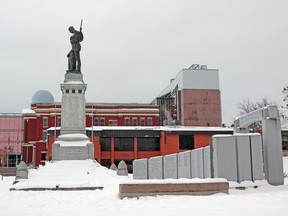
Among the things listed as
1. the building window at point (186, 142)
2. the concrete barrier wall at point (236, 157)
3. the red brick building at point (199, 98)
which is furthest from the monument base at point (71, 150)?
the red brick building at point (199, 98)

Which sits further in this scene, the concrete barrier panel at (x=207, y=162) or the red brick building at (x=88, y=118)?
the red brick building at (x=88, y=118)

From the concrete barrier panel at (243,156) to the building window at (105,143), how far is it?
36931mm

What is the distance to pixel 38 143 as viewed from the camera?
60.4 metres

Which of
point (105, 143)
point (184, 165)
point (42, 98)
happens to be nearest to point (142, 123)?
point (105, 143)

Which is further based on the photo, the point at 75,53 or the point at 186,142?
the point at 186,142

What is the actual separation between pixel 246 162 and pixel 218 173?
1304 mm

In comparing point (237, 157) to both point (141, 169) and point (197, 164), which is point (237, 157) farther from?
point (141, 169)

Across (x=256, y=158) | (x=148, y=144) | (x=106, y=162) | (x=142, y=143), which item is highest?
(x=142, y=143)

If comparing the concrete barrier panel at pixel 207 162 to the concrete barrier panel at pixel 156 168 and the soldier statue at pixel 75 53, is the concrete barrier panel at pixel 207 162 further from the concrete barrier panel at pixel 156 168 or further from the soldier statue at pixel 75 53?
the soldier statue at pixel 75 53

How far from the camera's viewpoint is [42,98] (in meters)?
75.9

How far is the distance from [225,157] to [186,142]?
3681cm

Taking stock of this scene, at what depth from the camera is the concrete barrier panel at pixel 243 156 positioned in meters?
16.5

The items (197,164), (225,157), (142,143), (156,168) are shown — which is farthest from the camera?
(142,143)

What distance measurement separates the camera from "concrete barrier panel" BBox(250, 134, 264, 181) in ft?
54.6
